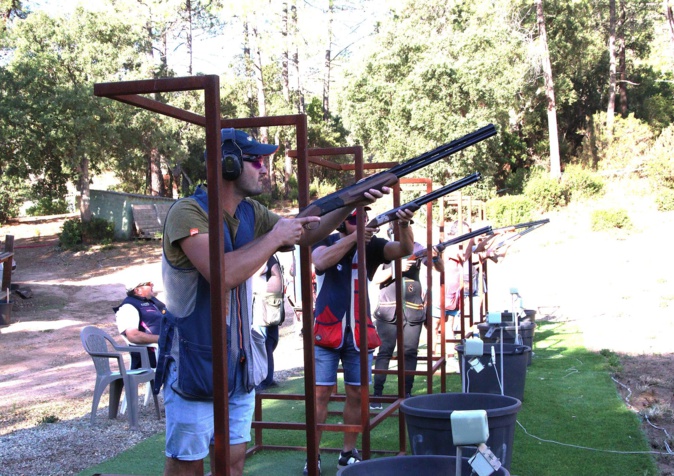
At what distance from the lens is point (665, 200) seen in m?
24.5

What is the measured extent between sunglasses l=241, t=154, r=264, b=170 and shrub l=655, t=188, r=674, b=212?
24.0 metres

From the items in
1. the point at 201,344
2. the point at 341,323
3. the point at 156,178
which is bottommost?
the point at 341,323

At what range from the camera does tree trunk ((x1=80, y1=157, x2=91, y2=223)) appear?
26245 millimetres

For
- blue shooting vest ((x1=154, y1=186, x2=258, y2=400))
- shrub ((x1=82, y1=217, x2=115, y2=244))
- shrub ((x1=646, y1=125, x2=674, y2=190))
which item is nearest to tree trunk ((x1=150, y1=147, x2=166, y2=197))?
shrub ((x1=82, y1=217, x2=115, y2=244))

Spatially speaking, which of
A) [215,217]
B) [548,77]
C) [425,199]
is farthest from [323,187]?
[215,217]

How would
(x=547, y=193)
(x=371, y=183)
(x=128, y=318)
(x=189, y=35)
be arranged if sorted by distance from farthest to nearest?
(x=189, y=35) → (x=547, y=193) → (x=128, y=318) → (x=371, y=183)

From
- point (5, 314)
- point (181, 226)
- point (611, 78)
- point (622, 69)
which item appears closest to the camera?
point (181, 226)

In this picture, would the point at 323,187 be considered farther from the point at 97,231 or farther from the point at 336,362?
the point at 336,362

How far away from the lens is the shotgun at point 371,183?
3223 mm

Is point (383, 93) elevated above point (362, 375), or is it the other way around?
point (383, 93)

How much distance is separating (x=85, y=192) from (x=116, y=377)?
831 inches

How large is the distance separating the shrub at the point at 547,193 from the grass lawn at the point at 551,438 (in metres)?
20.4

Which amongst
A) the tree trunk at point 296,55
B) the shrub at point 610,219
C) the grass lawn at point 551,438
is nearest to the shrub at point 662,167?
the shrub at point 610,219

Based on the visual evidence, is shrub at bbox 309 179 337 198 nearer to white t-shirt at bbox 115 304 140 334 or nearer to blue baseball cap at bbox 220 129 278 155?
white t-shirt at bbox 115 304 140 334
